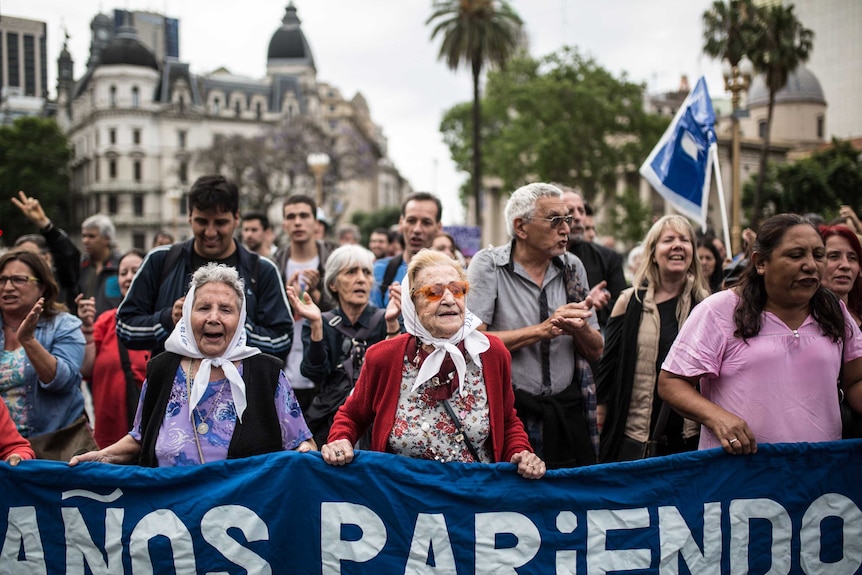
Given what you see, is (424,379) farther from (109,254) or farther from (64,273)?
(109,254)

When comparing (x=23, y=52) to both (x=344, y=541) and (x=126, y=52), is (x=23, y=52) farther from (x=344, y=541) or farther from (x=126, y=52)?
(x=126, y=52)

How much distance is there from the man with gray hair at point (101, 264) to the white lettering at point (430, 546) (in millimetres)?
4584

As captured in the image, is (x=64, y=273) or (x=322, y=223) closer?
(x=64, y=273)

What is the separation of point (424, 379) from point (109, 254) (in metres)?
5.36

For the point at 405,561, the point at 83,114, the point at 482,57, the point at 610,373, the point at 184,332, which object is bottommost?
the point at 405,561

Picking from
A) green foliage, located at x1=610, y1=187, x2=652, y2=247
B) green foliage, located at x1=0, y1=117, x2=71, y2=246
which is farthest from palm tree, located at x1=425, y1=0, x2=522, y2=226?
green foliage, located at x1=0, y1=117, x2=71, y2=246

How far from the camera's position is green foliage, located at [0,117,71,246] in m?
65.1

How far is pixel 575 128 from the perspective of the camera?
40.8 meters

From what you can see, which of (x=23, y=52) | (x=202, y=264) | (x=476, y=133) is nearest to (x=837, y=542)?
(x=202, y=264)

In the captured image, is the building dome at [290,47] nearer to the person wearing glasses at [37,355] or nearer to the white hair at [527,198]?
the person wearing glasses at [37,355]

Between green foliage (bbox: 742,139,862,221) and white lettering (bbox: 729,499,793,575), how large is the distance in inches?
1458

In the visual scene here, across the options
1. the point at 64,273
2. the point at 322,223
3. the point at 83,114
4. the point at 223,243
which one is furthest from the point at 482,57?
the point at 83,114

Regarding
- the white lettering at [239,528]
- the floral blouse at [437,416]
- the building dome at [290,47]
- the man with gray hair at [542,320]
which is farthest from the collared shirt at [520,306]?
the building dome at [290,47]

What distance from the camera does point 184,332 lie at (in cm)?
324
